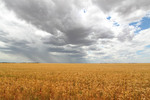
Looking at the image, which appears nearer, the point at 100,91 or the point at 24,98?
the point at 24,98

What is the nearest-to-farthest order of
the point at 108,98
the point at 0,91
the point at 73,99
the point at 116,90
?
the point at 73,99 → the point at 108,98 → the point at 0,91 → the point at 116,90

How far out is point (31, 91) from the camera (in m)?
5.96

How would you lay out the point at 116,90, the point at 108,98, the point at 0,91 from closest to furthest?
the point at 108,98, the point at 0,91, the point at 116,90

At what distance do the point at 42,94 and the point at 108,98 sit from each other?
12.9 ft

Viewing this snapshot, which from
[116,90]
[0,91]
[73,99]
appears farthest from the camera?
[116,90]

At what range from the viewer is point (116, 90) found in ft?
20.5

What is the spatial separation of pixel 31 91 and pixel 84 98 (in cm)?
358

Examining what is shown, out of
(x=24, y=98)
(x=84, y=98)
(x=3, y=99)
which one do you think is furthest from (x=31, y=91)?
(x=84, y=98)

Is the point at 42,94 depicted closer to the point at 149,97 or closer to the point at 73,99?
the point at 73,99

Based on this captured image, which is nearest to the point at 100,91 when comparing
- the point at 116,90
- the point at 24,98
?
the point at 116,90

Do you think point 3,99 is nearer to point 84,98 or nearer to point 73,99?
point 73,99

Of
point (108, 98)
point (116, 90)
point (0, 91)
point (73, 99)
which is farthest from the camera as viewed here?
point (116, 90)

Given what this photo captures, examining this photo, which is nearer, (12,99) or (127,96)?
(12,99)

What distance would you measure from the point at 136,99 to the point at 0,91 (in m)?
8.33
